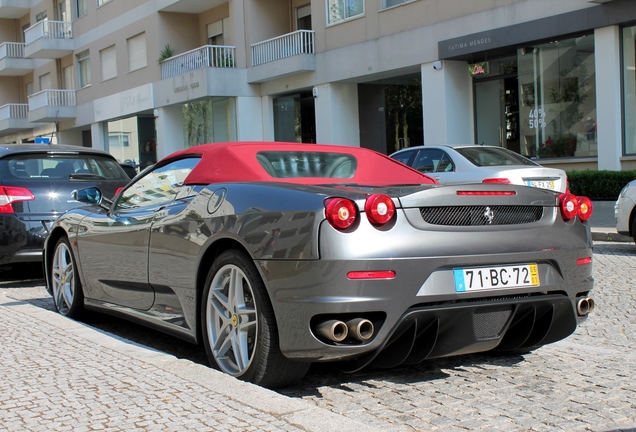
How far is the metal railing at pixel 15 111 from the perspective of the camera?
43.8 meters

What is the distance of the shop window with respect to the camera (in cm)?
1794

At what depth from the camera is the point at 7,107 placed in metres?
44.0

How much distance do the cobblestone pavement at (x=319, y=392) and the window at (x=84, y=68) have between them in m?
34.1

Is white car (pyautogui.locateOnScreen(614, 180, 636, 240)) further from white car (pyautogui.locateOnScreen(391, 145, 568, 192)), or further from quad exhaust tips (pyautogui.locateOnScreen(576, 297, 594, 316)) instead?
quad exhaust tips (pyautogui.locateOnScreen(576, 297, 594, 316))

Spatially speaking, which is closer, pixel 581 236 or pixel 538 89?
pixel 581 236

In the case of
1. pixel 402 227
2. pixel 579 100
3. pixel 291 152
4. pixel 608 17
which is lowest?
pixel 402 227

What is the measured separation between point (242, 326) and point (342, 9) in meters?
20.2

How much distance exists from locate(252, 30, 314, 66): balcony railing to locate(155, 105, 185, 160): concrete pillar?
5.19 metres

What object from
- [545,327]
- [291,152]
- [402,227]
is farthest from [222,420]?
[291,152]

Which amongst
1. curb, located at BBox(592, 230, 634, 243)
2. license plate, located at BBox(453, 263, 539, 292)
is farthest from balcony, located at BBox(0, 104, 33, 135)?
license plate, located at BBox(453, 263, 539, 292)

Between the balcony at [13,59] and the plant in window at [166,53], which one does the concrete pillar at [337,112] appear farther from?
the balcony at [13,59]

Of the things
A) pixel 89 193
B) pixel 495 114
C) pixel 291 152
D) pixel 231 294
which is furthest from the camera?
pixel 495 114

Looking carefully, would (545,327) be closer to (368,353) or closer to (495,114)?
(368,353)

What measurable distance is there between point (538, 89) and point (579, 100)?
134cm
